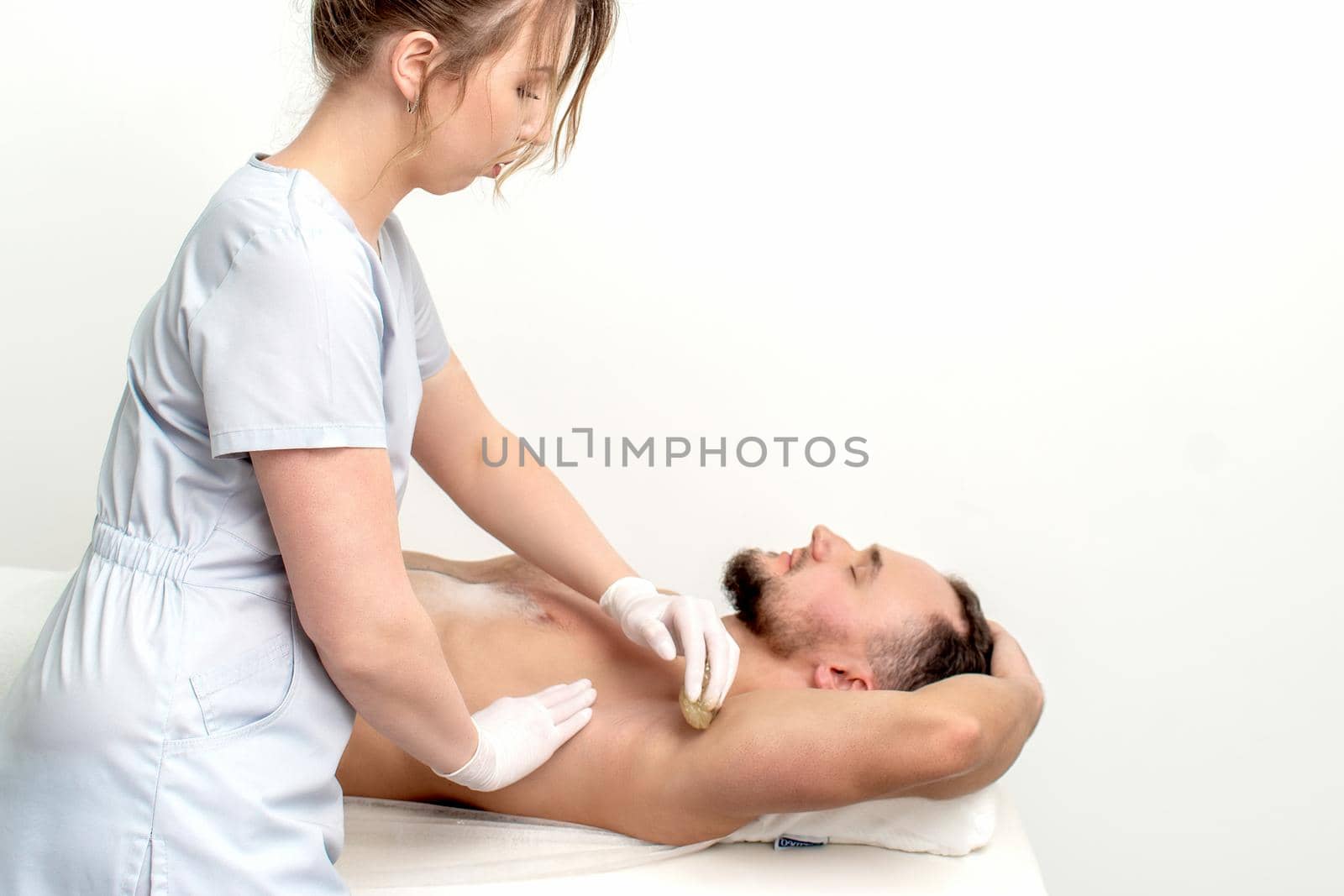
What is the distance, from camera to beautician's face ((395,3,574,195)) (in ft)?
3.99

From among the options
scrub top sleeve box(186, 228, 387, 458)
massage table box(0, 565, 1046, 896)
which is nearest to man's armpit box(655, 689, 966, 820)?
massage table box(0, 565, 1046, 896)

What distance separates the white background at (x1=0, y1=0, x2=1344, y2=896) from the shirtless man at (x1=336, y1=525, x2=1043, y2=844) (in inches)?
24.0

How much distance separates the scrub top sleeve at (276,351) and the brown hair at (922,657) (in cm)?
103

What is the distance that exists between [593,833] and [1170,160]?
5.72 feet

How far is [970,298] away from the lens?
254 cm

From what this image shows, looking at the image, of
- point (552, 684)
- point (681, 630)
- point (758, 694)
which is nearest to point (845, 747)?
point (758, 694)

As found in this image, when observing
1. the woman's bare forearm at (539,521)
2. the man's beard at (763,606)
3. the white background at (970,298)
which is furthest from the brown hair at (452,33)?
the white background at (970,298)

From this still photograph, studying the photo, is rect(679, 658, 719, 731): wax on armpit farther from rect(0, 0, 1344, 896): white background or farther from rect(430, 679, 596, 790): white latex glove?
rect(0, 0, 1344, 896): white background

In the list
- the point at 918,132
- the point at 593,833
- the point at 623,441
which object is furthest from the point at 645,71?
the point at 593,833

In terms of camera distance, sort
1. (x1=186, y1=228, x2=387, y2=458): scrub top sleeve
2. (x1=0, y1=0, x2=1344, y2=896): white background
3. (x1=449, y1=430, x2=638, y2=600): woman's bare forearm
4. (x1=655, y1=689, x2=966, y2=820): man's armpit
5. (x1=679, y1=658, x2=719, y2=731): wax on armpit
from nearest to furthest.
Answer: (x1=186, y1=228, x2=387, y2=458): scrub top sleeve, (x1=655, y1=689, x2=966, y2=820): man's armpit, (x1=679, y1=658, x2=719, y2=731): wax on armpit, (x1=449, y1=430, x2=638, y2=600): woman's bare forearm, (x1=0, y1=0, x2=1344, y2=896): white background

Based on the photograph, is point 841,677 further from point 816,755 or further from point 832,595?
point 816,755

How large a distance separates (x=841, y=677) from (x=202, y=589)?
102cm

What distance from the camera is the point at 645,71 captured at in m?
2.50

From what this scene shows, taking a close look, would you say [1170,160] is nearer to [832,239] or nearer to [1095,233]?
[1095,233]
